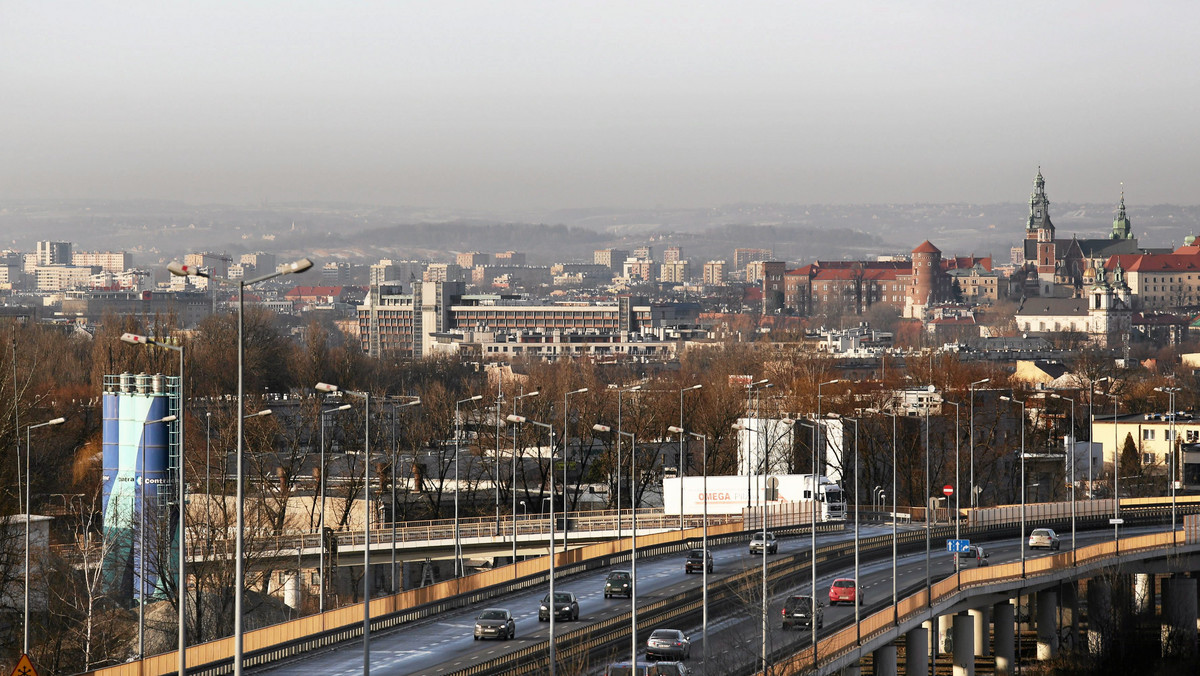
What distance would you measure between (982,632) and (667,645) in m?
28.2

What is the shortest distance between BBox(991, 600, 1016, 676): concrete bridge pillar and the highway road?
206 centimetres

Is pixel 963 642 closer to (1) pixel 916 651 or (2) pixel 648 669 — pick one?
(1) pixel 916 651

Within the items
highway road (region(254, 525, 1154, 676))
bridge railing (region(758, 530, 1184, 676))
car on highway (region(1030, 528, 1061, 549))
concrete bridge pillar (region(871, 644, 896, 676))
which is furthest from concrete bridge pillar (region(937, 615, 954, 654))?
concrete bridge pillar (region(871, 644, 896, 676))

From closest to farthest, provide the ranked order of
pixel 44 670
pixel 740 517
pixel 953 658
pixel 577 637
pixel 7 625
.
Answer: pixel 44 670 → pixel 577 637 → pixel 7 625 → pixel 953 658 → pixel 740 517

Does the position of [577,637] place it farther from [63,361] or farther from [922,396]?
[63,361]

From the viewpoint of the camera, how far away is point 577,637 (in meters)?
41.4

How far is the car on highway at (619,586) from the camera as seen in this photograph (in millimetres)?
50438

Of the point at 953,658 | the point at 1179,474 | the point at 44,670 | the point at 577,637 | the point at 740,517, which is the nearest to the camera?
the point at 44,670

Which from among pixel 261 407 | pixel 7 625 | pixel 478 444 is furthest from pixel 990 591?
pixel 261 407

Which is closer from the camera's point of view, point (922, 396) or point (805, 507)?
point (805, 507)

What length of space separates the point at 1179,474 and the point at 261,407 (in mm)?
48198

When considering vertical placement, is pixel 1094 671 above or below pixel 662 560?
below

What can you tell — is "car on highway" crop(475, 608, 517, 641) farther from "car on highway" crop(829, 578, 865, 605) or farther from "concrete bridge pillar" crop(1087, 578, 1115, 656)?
"concrete bridge pillar" crop(1087, 578, 1115, 656)

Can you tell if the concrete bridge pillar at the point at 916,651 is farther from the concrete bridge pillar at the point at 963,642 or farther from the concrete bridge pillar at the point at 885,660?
the concrete bridge pillar at the point at 963,642
